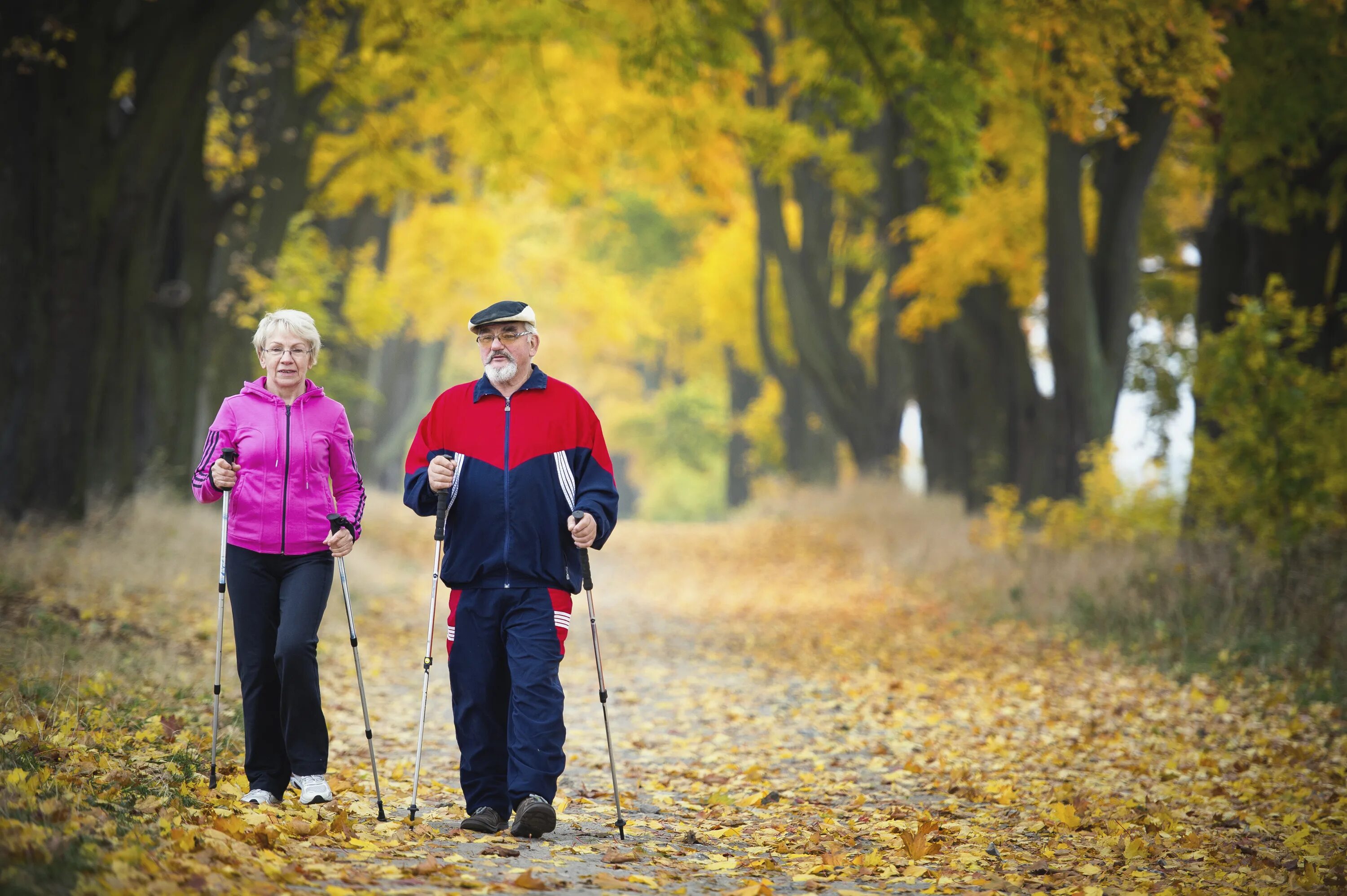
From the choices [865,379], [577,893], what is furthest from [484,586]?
[865,379]

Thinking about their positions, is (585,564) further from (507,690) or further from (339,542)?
(339,542)

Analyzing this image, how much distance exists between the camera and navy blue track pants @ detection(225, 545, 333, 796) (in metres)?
5.62

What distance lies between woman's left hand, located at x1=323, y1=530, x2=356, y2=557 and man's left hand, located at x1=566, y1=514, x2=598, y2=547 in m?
0.89

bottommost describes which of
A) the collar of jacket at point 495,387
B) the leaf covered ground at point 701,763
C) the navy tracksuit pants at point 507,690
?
the leaf covered ground at point 701,763

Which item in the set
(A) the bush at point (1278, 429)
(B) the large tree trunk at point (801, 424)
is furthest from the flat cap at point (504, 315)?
(B) the large tree trunk at point (801, 424)

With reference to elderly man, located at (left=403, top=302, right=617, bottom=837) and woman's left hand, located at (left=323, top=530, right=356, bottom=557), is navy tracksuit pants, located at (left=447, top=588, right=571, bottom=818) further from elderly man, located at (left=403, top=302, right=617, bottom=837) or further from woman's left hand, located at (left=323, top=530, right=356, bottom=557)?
woman's left hand, located at (left=323, top=530, right=356, bottom=557)

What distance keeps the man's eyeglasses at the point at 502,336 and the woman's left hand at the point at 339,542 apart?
981 mm

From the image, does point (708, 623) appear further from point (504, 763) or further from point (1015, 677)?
point (504, 763)

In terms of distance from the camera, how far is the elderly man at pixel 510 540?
223 inches

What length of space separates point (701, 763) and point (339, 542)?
3073 mm

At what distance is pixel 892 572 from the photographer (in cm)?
1820

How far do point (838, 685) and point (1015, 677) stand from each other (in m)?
1.33

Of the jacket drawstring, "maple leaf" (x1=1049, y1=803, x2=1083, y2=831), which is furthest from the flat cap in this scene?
"maple leaf" (x1=1049, y1=803, x2=1083, y2=831)

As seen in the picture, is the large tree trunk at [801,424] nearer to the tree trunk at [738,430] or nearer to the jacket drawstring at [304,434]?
the tree trunk at [738,430]
